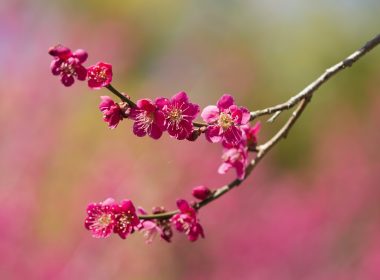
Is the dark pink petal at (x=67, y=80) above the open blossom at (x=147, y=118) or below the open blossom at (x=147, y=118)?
above

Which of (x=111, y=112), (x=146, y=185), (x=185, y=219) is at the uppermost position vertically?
(x=111, y=112)

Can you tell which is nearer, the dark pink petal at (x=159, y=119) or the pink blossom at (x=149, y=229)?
the dark pink petal at (x=159, y=119)

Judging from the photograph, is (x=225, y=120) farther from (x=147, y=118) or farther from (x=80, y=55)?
(x=80, y=55)

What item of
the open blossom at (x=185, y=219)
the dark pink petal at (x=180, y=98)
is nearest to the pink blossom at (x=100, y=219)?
the open blossom at (x=185, y=219)

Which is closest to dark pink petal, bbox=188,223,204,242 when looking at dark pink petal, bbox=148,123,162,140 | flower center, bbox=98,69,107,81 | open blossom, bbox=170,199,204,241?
open blossom, bbox=170,199,204,241

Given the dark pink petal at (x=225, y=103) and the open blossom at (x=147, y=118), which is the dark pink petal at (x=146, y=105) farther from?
the dark pink petal at (x=225, y=103)

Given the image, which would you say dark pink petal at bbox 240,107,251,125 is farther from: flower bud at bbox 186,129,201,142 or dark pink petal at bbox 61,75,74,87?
dark pink petal at bbox 61,75,74,87

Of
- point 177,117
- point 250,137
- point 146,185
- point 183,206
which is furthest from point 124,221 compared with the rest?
point 146,185
